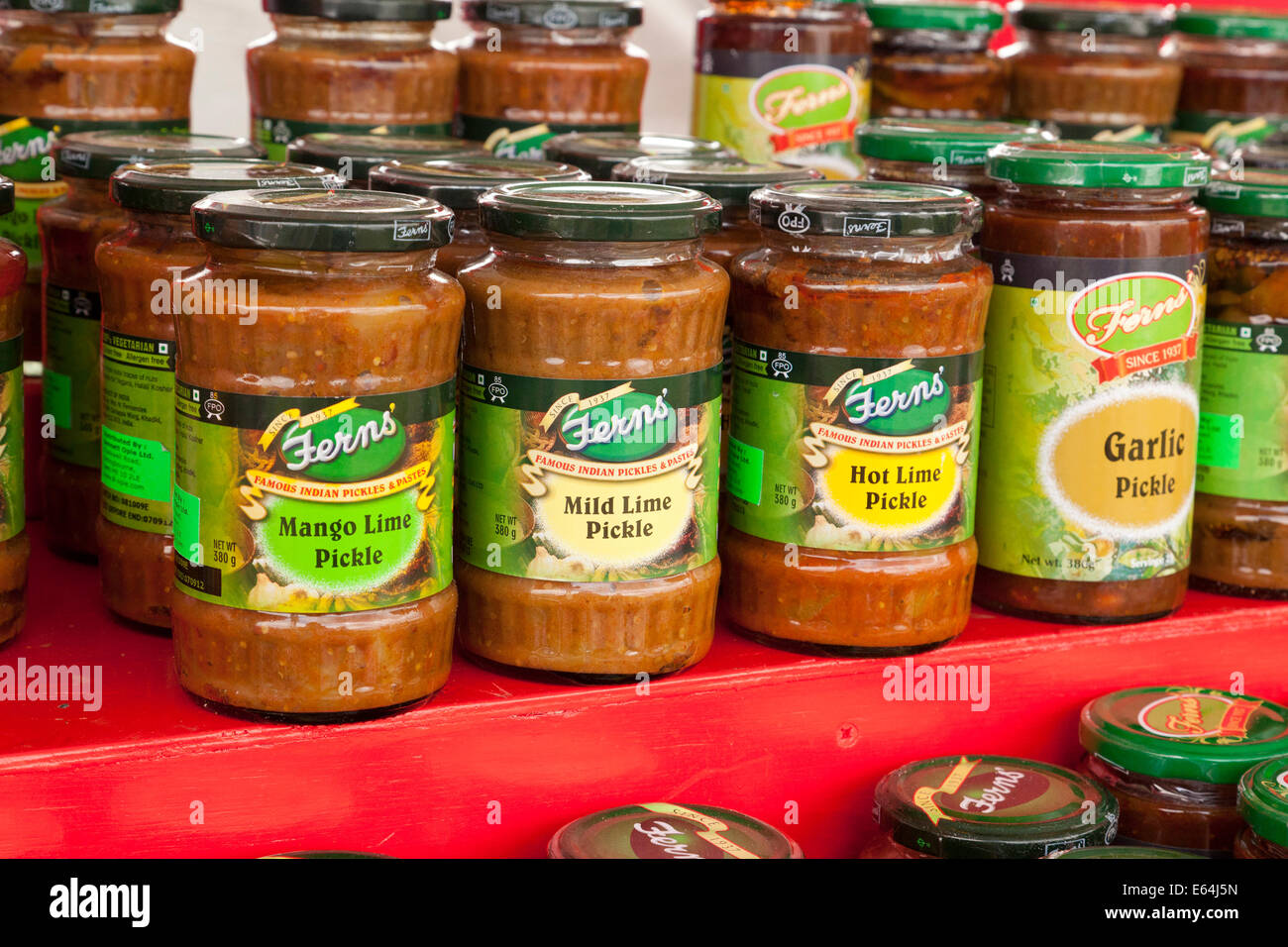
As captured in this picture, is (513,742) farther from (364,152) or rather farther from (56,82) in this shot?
(56,82)

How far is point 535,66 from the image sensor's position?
2225mm

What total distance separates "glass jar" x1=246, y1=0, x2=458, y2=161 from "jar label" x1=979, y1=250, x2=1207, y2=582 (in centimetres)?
83

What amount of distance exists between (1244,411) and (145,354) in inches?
49.3

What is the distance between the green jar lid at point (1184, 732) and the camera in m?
1.68

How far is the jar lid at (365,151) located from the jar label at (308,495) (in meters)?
0.48

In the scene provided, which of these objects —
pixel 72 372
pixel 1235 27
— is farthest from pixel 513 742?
pixel 1235 27

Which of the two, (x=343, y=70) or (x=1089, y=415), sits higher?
(x=343, y=70)

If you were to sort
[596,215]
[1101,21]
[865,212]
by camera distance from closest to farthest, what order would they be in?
[596,215] < [865,212] < [1101,21]

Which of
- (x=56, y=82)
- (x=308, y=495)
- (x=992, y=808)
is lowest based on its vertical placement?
(x=992, y=808)

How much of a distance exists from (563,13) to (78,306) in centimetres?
79

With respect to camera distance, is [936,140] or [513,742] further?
[936,140]

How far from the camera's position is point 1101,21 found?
247 cm

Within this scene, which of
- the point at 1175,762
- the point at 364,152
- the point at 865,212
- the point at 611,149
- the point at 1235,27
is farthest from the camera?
the point at 1235,27

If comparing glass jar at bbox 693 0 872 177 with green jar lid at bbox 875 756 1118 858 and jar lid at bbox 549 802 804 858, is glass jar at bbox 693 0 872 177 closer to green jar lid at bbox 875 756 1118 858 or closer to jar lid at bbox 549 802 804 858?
green jar lid at bbox 875 756 1118 858
